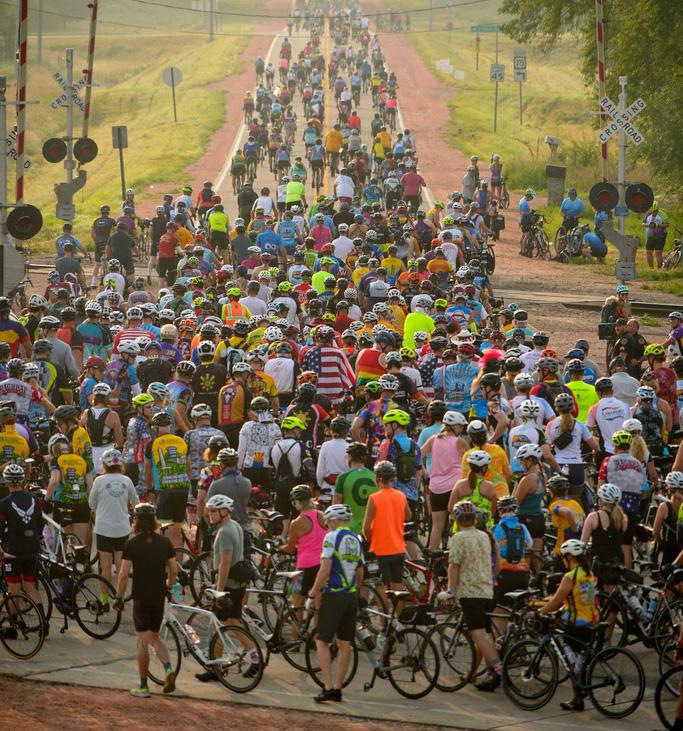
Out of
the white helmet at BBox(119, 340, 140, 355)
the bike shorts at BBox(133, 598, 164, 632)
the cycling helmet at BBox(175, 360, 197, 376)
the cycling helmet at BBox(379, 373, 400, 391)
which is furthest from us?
the white helmet at BBox(119, 340, 140, 355)

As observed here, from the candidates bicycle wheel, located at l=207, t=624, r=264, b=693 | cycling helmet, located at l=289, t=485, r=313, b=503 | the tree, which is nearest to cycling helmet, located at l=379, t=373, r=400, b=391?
cycling helmet, located at l=289, t=485, r=313, b=503

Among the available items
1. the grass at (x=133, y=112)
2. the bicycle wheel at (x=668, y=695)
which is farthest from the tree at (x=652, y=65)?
Result: the bicycle wheel at (x=668, y=695)

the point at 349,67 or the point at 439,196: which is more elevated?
the point at 349,67

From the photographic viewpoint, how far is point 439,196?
169 ft

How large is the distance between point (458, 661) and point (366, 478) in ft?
6.73

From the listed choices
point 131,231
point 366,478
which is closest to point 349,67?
point 131,231

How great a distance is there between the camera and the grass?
189 feet

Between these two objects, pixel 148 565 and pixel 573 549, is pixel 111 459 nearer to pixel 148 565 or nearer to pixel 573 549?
pixel 148 565

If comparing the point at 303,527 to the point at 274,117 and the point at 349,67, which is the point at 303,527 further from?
the point at 349,67

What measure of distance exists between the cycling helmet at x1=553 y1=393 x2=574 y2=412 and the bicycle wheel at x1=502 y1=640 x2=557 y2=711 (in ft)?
13.1

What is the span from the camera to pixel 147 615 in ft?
43.2

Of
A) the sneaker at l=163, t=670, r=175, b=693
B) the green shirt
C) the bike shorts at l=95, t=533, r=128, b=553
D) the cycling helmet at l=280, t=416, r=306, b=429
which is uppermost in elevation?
the cycling helmet at l=280, t=416, r=306, b=429

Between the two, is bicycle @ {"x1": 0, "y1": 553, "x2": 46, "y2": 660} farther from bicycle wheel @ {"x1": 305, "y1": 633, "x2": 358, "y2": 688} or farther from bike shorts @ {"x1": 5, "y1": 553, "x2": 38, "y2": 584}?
bicycle wheel @ {"x1": 305, "y1": 633, "x2": 358, "y2": 688}

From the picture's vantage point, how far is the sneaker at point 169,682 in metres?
13.3
